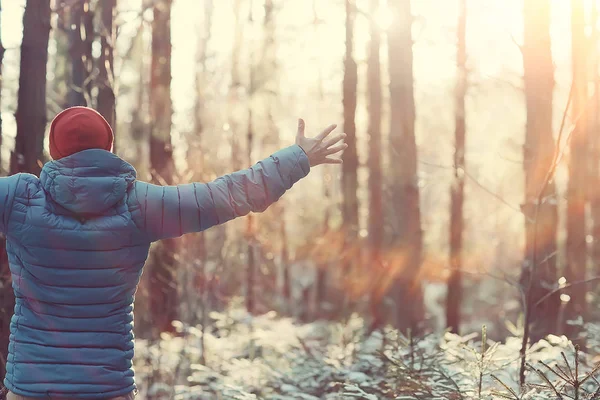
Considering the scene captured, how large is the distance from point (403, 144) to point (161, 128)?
5310mm

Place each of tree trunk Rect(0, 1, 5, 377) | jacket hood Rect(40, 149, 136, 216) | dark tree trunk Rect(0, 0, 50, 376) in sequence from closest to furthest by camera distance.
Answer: jacket hood Rect(40, 149, 136, 216) → tree trunk Rect(0, 1, 5, 377) → dark tree trunk Rect(0, 0, 50, 376)

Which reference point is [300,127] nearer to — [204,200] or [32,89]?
[204,200]

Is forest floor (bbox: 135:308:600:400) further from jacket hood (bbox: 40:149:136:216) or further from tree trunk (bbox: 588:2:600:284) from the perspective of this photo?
tree trunk (bbox: 588:2:600:284)

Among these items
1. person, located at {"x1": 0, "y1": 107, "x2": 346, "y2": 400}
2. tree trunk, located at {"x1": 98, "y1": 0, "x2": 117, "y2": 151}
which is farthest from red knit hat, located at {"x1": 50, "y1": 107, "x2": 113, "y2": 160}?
tree trunk, located at {"x1": 98, "y1": 0, "x2": 117, "y2": 151}

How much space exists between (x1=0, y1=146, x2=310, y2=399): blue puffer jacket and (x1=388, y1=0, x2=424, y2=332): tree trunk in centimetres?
630

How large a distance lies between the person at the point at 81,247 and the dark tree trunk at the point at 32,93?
289cm

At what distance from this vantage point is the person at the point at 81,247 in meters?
2.77

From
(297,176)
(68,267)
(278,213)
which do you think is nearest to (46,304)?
(68,267)

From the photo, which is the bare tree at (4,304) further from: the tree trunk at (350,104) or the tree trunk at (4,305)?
the tree trunk at (350,104)

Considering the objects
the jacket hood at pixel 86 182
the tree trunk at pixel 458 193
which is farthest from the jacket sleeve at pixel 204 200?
the tree trunk at pixel 458 193

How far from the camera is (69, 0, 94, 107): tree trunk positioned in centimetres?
827

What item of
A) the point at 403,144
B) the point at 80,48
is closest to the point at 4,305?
the point at 80,48

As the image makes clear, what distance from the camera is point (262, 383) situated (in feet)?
21.9

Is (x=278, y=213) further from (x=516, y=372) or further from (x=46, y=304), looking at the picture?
(x=46, y=304)
